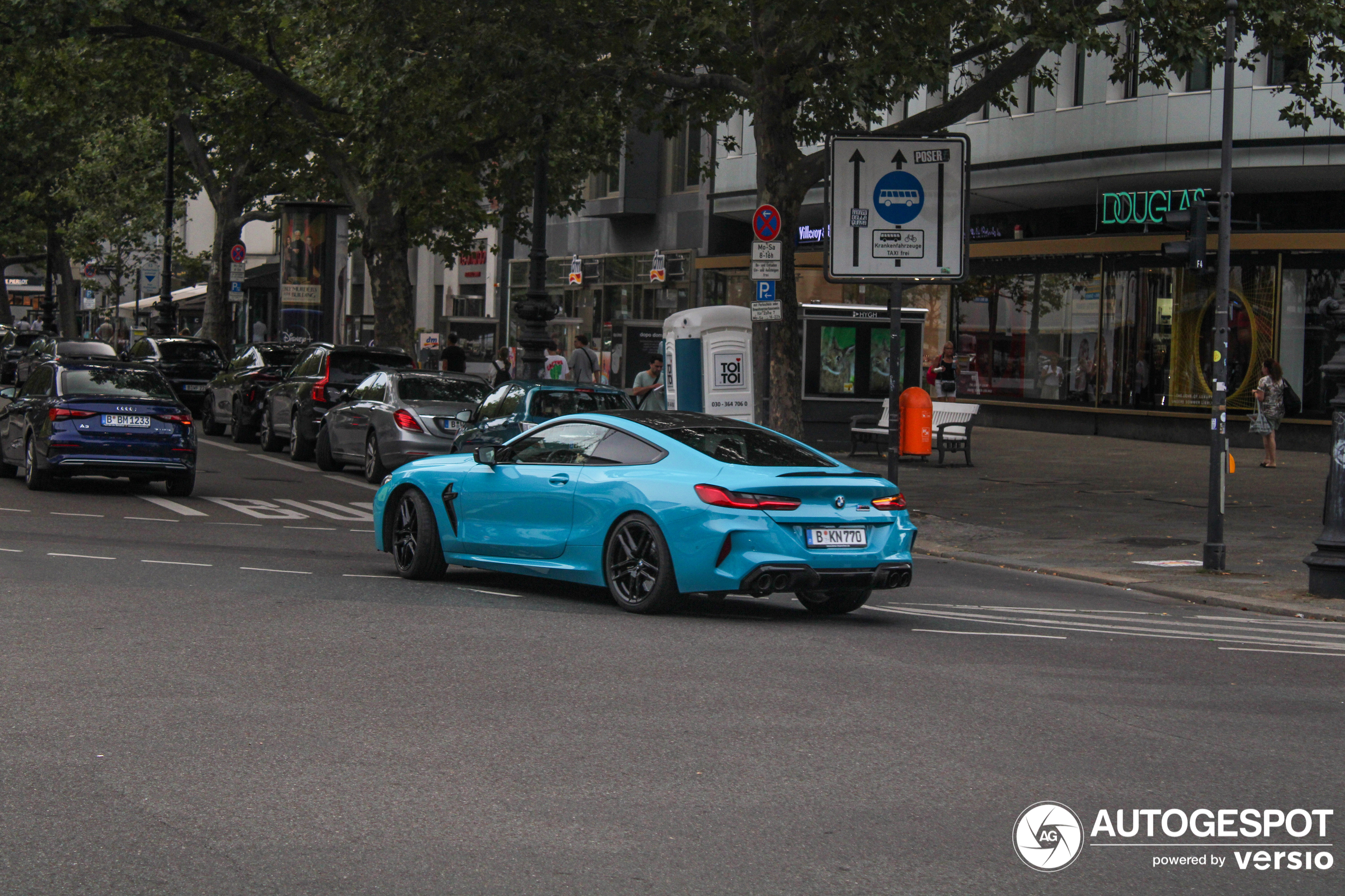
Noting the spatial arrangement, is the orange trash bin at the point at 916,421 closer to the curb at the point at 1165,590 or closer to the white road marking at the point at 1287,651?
the curb at the point at 1165,590

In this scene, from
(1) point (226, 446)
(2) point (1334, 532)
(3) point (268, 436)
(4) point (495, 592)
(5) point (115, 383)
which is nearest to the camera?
(4) point (495, 592)

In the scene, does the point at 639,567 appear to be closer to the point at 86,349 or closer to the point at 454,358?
the point at 454,358

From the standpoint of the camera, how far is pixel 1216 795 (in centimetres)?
633

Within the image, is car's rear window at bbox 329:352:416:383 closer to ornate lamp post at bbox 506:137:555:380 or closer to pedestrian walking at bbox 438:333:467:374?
ornate lamp post at bbox 506:137:555:380

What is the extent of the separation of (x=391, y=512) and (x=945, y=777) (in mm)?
7072

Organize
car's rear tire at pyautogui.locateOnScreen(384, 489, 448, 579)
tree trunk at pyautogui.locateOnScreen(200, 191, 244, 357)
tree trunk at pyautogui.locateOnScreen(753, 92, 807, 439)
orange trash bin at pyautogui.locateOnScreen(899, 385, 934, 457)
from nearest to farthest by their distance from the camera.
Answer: car's rear tire at pyautogui.locateOnScreen(384, 489, 448, 579)
tree trunk at pyautogui.locateOnScreen(753, 92, 807, 439)
orange trash bin at pyautogui.locateOnScreen(899, 385, 934, 457)
tree trunk at pyautogui.locateOnScreen(200, 191, 244, 357)

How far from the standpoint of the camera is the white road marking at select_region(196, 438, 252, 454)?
1037 inches

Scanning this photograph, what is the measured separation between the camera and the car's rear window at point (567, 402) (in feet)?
61.4

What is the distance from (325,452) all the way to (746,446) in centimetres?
1278

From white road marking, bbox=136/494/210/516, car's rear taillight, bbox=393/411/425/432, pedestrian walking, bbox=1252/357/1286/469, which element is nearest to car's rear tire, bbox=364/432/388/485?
car's rear taillight, bbox=393/411/425/432

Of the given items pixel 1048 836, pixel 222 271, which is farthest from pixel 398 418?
pixel 222 271

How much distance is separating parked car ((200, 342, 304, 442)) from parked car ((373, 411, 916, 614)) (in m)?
15.9

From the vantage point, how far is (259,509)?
1755 centimetres

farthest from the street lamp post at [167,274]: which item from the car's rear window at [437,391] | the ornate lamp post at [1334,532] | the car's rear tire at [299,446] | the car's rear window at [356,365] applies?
the ornate lamp post at [1334,532]
